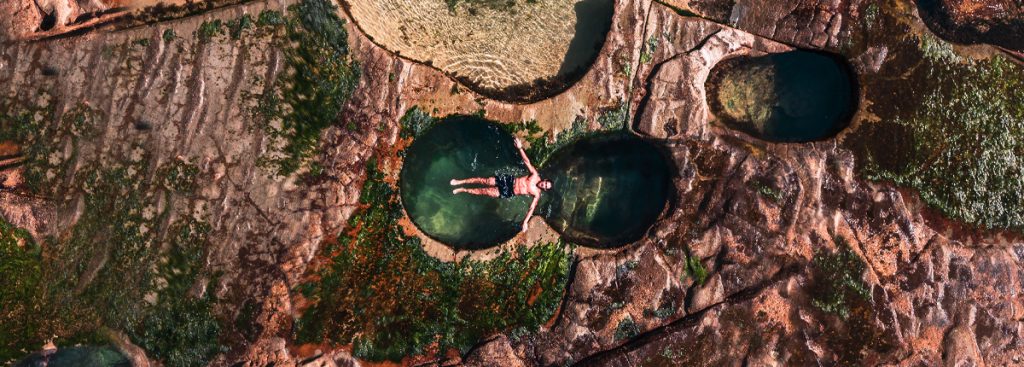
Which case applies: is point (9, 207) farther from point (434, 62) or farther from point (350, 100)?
point (434, 62)

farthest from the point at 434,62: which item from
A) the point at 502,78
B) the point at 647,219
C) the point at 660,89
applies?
the point at 647,219

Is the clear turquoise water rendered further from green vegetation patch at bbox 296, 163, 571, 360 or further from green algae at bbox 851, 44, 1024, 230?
green algae at bbox 851, 44, 1024, 230

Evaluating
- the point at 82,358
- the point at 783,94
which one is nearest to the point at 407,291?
the point at 82,358

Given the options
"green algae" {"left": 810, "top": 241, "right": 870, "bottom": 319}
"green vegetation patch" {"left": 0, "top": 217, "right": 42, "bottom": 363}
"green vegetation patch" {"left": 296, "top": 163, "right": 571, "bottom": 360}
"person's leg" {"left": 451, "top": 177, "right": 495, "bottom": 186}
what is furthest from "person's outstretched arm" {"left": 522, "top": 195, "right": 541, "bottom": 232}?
"green vegetation patch" {"left": 0, "top": 217, "right": 42, "bottom": 363}

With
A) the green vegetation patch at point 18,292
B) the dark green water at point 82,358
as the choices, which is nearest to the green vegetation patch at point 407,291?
the dark green water at point 82,358

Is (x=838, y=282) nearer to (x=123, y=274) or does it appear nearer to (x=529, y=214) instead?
(x=529, y=214)
